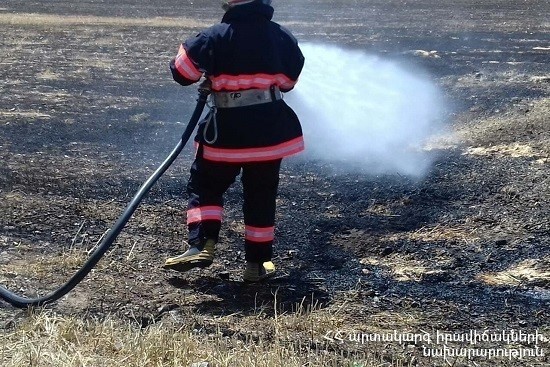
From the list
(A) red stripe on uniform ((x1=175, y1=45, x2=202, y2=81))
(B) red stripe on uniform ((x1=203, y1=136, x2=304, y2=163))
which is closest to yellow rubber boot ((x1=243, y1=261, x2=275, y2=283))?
(B) red stripe on uniform ((x1=203, y1=136, x2=304, y2=163))

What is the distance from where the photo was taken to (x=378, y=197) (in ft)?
21.5

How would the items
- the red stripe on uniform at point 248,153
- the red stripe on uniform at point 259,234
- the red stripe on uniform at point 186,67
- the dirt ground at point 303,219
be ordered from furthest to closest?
the red stripe on uniform at point 259,234, the red stripe on uniform at point 248,153, the red stripe on uniform at point 186,67, the dirt ground at point 303,219

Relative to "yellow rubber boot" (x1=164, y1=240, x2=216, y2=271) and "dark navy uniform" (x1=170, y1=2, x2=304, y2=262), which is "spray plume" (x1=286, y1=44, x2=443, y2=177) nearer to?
"dark navy uniform" (x1=170, y1=2, x2=304, y2=262)

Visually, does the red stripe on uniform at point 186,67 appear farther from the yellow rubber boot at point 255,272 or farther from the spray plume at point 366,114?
the spray plume at point 366,114

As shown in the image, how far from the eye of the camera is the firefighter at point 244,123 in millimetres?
4879

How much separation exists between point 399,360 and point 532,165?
12.3ft

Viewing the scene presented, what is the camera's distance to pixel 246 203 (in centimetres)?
516

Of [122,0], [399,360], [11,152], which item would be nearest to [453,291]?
[399,360]

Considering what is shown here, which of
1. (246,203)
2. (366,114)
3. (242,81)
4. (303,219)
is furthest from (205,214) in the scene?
(366,114)

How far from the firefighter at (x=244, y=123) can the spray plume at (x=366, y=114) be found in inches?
93.4


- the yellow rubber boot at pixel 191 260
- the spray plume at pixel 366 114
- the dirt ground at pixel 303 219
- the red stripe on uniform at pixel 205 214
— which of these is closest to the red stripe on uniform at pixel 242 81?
the red stripe on uniform at pixel 205 214

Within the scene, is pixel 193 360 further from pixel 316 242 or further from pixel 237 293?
pixel 316 242

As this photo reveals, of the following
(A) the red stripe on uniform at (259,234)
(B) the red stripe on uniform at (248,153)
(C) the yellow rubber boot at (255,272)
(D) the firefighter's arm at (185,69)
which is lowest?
(C) the yellow rubber boot at (255,272)

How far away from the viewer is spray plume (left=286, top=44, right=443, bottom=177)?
25.6 feet
